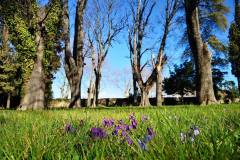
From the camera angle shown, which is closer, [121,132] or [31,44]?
[121,132]

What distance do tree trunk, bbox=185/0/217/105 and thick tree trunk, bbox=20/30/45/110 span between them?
7669 mm

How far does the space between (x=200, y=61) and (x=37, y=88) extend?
26.8 ft

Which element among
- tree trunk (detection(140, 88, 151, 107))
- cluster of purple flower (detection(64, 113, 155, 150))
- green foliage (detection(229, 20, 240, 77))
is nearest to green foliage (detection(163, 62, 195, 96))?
green foliage (detection(229, 20, 240, 77))

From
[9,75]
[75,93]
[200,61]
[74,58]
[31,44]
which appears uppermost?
[31,44]

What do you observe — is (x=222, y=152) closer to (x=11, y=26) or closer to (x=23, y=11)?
(x=23, y=11)

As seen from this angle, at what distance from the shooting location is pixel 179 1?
3192 centimetres

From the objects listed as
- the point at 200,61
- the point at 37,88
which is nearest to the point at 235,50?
the point at 200,61

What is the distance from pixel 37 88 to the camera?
1895 centimetres

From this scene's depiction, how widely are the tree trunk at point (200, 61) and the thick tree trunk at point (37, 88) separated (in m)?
7.67

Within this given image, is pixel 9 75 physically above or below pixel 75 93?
above

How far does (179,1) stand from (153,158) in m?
31.7

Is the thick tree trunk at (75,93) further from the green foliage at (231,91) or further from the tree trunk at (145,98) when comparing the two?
the green foliage at (231,91)

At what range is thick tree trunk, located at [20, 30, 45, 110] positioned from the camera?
18406mm

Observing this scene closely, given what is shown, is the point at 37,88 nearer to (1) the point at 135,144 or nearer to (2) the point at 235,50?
(1) the point at 135,144
